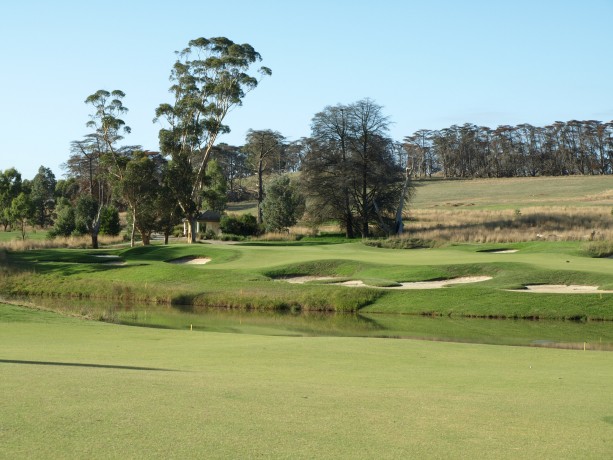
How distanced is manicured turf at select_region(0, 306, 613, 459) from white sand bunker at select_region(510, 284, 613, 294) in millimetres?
16230

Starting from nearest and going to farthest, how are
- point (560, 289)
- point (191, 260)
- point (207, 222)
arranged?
point (560, 289) → point (191, 260) → point (207, 222)

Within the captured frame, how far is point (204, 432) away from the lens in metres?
7.12

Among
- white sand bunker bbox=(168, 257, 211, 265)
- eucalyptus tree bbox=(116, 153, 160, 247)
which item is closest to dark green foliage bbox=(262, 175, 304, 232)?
eucalyptus tree bbox=(116, 153, 160, 247)

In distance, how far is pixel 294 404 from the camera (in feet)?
29.1

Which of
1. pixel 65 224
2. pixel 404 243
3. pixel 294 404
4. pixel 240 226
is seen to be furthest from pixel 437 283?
pixel 65 224

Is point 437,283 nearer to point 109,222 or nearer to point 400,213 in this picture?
point 400,213

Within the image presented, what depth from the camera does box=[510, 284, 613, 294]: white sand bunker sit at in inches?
1247

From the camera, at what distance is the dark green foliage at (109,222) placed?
7700cm

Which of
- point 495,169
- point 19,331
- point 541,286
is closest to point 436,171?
point 495,169

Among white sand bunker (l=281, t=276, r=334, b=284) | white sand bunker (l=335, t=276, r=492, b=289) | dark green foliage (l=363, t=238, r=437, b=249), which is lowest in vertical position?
white sand bunker (l=335, t=276, r=492, b=289)

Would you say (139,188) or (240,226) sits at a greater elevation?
(139,188)

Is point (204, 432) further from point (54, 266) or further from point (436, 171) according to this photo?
point (436, 171)

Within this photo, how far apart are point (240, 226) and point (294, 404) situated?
6535cm

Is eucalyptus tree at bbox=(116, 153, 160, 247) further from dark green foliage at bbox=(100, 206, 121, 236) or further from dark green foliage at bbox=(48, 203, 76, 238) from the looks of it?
dark green foliage at bbox=(100, 206, 121, 236)
